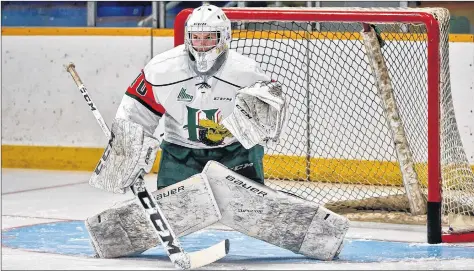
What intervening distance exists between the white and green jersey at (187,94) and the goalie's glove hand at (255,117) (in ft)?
0.70

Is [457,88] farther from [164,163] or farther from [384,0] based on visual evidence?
[164,163]

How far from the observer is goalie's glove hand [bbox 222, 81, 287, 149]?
473 cm

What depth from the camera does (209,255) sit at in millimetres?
4715

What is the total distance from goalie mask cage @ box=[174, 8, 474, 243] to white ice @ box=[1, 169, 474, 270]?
25cm

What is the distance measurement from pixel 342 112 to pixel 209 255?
2822 mm

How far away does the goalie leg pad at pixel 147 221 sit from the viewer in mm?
4832

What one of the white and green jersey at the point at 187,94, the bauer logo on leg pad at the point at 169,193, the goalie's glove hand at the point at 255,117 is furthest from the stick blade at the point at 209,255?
the white and green jersey at the point at 187,94

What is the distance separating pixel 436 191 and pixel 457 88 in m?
2.05

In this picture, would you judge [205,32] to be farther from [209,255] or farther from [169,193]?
[209,255]

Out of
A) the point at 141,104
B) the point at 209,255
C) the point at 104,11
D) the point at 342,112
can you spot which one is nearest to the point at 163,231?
the point at 209,255

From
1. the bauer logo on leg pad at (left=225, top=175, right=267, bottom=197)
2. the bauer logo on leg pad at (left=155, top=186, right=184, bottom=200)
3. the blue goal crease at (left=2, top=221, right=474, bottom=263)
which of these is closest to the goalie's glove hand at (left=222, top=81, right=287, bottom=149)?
the bauer logo on leg pad at (left=225, top=175, right=267, bottom=197)

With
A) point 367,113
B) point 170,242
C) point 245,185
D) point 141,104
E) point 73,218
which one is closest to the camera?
point 170,242

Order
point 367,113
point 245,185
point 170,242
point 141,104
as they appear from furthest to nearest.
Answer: point 367,113
point 141,104
point 245,185
point 170,242

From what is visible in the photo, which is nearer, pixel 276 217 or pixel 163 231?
pixel 163 231
